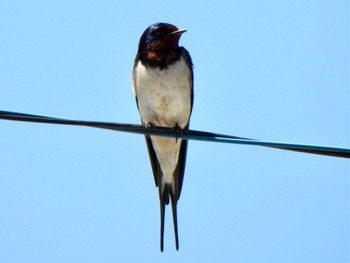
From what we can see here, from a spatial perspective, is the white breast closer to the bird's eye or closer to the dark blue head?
the dark blue head

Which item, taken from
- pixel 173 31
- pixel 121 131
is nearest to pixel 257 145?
pixel 121 131

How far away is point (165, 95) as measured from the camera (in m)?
5.61

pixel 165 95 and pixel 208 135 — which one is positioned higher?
pixel 165 95

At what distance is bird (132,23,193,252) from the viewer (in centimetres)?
563

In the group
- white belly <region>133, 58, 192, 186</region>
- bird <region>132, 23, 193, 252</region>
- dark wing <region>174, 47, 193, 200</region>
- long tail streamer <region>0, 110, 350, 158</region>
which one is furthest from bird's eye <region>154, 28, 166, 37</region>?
long tail streamer <region>0, 110, 350, 158</region>

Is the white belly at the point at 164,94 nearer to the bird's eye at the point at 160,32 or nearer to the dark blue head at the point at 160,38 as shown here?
the dark blue head at the point at 160,38

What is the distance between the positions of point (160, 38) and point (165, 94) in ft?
1.86

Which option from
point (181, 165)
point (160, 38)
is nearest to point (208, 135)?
point (160, 38)

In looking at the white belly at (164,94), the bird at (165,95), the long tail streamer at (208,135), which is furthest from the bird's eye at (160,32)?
the long tail streamer at (208,135)

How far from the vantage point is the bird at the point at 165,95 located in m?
5.63

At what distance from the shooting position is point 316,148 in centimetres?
329

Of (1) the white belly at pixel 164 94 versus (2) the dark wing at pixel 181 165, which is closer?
(1) the white belly at pixel 164 94

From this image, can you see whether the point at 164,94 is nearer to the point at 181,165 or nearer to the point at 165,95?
the point at 165,95

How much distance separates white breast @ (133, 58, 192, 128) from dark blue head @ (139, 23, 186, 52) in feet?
0.59
